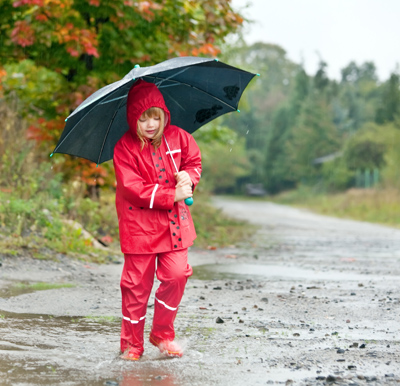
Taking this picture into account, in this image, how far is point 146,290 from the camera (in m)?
4.22

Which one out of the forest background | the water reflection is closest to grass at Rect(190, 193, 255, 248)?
the forest background

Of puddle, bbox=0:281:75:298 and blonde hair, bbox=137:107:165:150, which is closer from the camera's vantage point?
blonde hair, bbox=137:107:165:150

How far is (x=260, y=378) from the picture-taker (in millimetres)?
3617

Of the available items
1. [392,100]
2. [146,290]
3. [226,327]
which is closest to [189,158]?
[146,290]

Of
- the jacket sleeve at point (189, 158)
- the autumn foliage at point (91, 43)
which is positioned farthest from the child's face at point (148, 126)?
the autumn foliage at point (91, 43)

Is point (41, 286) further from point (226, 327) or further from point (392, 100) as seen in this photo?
point (392, 100)

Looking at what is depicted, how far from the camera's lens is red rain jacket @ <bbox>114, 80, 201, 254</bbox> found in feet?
13.4

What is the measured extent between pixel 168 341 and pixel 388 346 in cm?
150

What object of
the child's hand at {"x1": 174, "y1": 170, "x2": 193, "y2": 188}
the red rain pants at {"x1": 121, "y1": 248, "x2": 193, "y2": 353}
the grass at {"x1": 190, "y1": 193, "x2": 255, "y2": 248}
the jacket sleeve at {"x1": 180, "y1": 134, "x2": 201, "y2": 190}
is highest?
the jacket sleeve at {"x1": 180, "y1": 134, "x2": 201, "y2": 190}

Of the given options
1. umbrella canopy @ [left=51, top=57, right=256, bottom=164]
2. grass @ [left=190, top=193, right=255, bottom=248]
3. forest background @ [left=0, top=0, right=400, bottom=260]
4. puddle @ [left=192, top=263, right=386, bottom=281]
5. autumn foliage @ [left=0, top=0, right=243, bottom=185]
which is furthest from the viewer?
grass @ [left=190, top=193, right=255, bottom=248]

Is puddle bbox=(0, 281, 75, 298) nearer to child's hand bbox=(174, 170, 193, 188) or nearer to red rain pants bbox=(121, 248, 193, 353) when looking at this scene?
red rain pants bbox=(121, 248, 193, 353)

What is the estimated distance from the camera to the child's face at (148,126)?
4223 mm

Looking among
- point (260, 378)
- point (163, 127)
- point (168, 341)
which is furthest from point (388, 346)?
point (163, 127)

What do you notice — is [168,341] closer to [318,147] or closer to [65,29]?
[65,29]
